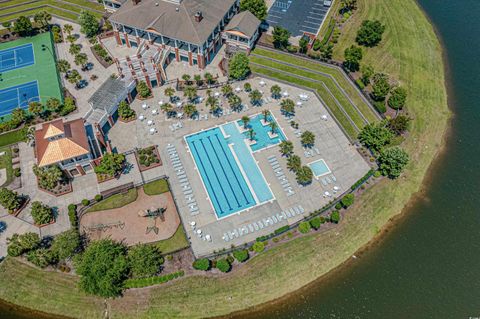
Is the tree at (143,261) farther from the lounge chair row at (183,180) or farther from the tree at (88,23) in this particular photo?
the tree at (88,23)

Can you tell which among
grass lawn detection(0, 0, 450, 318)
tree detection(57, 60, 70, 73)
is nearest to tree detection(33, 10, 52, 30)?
tree detection(57, 60, 70, 73)

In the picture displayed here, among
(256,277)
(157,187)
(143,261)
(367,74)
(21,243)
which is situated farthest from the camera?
(367,74)

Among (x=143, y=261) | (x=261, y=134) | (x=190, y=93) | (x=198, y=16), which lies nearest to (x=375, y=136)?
(x=261, y=134)

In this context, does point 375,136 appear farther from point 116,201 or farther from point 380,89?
point 116,201

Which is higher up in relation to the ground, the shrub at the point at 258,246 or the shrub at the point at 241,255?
the shrub at the point at 258,246

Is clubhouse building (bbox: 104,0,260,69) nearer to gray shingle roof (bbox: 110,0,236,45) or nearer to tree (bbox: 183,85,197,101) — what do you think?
gray shingle roof (bbox: 110,0,236,45)

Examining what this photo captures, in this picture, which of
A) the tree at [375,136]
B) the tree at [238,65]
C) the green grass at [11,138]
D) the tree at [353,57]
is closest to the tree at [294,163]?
the tree at [375,136]
